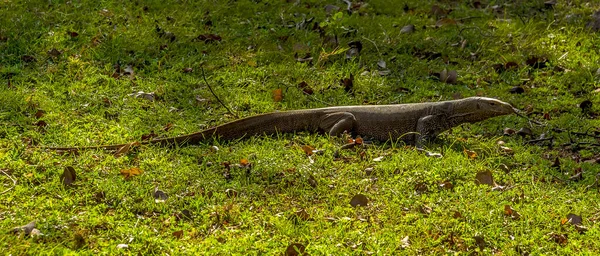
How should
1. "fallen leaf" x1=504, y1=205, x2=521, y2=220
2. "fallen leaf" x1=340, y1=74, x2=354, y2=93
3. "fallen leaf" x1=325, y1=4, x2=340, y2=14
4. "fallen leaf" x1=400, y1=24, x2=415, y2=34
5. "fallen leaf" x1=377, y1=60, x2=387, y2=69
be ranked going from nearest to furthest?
"fallen leaf" x1=504, y1=205, x2=521, y2=220 → "fallen leaf" x1=340, y1=74, x2=354, y2=93 → "fallen leaf" x1=377, y1=60, x2=387, y2=69 → "fallen leaf" x1=400, y1=24, x2=415, y2=34 → "fallen leaf" x1=325, y1=4, x2=340, y2=14

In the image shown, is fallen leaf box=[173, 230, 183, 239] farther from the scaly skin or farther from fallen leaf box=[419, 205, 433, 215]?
the scaly skin

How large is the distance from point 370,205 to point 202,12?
200 inches

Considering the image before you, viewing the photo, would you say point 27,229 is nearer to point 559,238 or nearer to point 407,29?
point 559,238

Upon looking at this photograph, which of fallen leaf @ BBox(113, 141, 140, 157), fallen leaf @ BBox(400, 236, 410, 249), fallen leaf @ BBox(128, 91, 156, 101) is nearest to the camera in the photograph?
fallen leaf @ BBox(400, 236, 410, 249)

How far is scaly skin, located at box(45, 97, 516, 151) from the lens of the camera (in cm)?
688

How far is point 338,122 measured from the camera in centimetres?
689

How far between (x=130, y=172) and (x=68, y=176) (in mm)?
454

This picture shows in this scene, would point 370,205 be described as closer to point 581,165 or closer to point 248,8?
point 581,165

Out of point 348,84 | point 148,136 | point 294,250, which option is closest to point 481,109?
point 348,84

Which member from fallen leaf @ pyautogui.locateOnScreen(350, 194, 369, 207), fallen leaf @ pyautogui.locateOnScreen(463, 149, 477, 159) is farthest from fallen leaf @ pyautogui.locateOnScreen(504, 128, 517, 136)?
fallen leaf @ pyautogui.locateOnScreen(350, 194, 369, 207)

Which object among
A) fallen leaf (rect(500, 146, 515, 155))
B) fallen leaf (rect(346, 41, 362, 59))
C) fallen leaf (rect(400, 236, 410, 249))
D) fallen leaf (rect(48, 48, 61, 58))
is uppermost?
fallen leaf (rect(400, 236, 410, 249))

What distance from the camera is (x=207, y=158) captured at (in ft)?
20.4

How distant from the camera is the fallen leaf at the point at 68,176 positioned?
5637 mm

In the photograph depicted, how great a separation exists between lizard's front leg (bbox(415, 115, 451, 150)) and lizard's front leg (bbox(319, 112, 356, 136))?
1.97 ft
